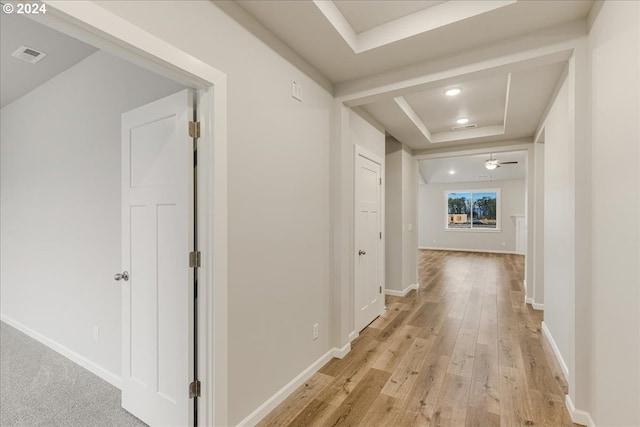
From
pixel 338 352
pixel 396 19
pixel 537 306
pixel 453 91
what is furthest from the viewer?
pixel 537 306

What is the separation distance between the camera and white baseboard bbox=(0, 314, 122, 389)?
227 centimetres

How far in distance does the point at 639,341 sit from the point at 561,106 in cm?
214

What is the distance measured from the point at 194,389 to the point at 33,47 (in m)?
2.88

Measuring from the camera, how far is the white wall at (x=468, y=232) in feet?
32.5

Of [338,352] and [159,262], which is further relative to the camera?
[338,352]

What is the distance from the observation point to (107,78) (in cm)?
229

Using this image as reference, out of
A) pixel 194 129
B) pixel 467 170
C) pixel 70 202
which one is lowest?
pixel 70 202

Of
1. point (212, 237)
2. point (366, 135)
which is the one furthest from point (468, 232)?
point (212, 237)

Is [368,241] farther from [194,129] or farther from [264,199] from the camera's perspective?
[194,129]

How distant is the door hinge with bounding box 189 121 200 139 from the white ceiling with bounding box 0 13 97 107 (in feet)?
5.01

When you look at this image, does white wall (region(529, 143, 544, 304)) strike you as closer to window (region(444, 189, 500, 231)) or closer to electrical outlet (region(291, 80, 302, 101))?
electrical outlet (region(291, 80, 302, 101))

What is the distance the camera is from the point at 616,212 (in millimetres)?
1481

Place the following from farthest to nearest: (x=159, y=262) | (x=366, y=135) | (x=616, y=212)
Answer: (x=366, y=135)
(x=159, y=262)
(x=616, y=212)

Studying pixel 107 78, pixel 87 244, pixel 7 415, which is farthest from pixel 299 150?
pixel 7 415
